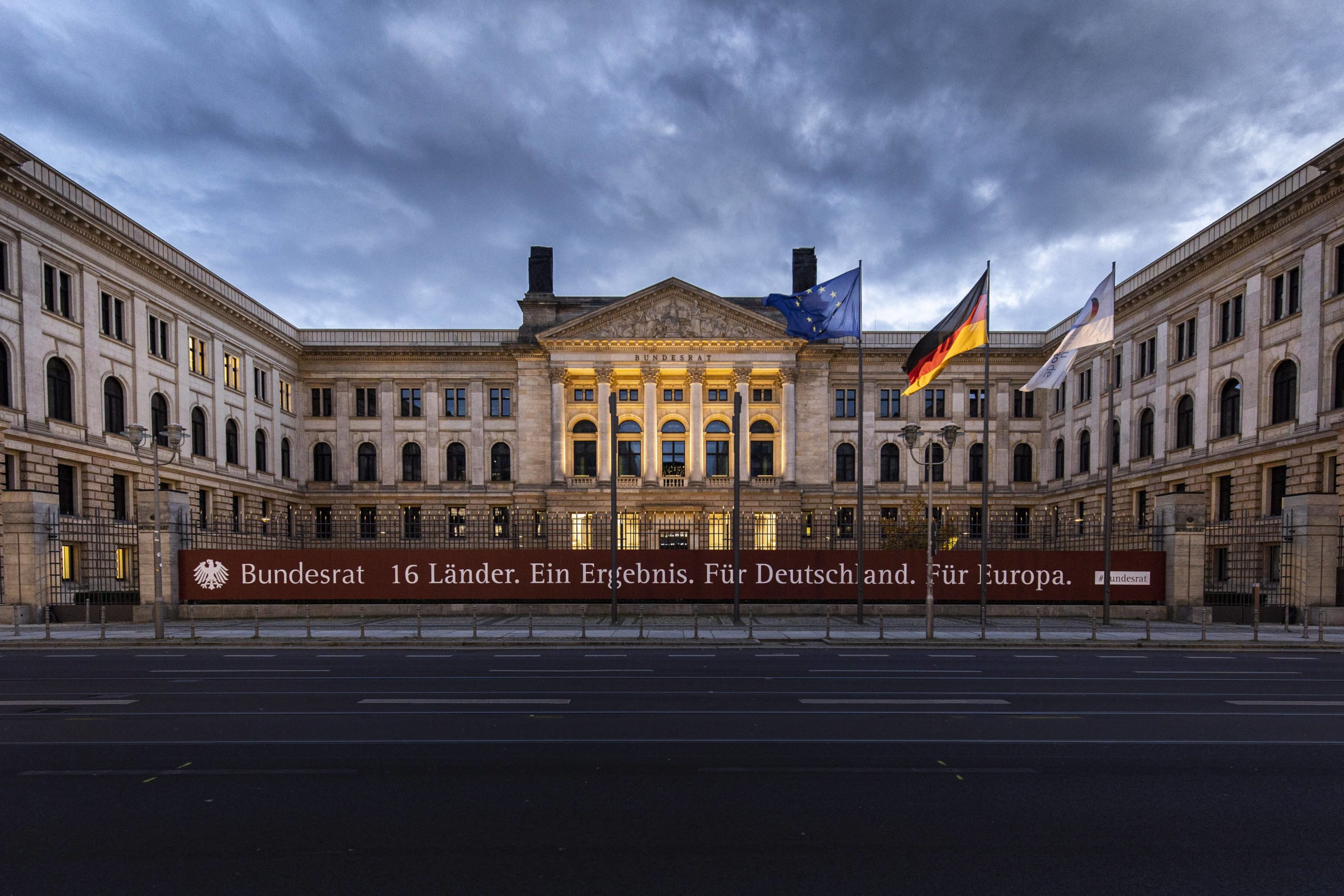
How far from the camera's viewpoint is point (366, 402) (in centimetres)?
5872

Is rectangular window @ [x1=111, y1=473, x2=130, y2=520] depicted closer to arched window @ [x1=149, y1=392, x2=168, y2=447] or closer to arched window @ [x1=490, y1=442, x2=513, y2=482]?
→ arched window @ [x1=149, y1=392, x2=168, y2=447]

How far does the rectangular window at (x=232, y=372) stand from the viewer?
4872 cm

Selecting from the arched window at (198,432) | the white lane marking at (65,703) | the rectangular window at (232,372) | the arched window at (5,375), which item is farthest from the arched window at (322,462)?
the white lane marking at (65,703)

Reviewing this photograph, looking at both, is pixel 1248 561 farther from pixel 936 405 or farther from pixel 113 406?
pixel 113 406

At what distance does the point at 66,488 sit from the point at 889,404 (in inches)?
2068

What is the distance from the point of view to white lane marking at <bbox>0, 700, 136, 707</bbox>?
12.0m

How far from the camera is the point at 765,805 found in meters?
7.17

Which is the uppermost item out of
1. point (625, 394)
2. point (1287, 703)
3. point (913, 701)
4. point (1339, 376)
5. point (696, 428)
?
point (625, 394)

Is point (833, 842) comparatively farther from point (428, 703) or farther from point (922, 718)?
point (428, 703)

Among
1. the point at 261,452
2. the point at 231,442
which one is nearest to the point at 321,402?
the point at 261,452

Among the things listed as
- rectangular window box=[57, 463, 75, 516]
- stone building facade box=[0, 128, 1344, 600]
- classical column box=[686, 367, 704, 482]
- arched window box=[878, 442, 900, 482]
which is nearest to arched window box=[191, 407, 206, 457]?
stone building facade box=[0, 128, 1344, 600]

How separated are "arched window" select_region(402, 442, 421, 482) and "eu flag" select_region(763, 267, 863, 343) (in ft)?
139

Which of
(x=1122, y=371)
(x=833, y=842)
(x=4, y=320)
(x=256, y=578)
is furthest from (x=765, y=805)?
(x=1122, y=371)

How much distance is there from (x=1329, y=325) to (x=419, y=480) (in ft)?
184
